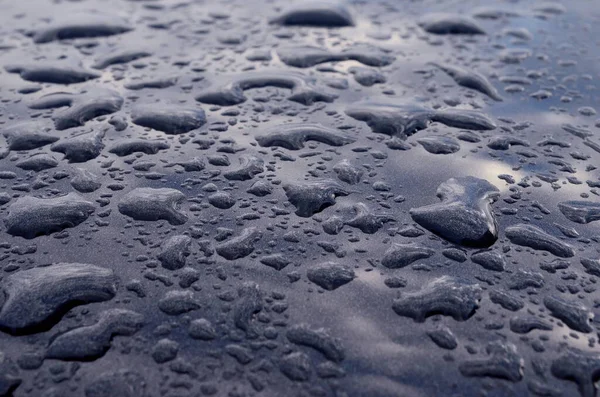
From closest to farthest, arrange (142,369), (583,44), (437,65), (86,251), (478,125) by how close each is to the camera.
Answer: (142,369), (86,251), (478,125), (437,65), (583,44)

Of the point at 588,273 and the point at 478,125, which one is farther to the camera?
the point at 478,125

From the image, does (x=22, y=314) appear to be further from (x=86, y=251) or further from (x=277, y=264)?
(x=277, y=264)

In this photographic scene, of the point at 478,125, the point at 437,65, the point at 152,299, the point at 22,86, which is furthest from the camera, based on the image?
the point at 437,65

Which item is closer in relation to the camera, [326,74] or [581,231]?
[581,231]

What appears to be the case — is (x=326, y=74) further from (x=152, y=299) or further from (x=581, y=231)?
(x=152, y=299)

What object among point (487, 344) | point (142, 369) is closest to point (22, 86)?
point (142, 369)

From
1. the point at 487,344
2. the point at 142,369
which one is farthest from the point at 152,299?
the point at 487,344
